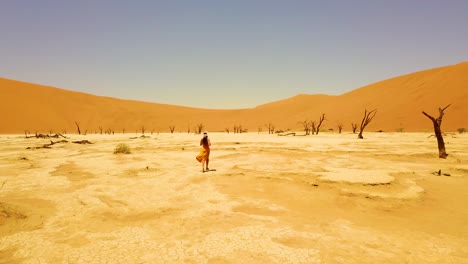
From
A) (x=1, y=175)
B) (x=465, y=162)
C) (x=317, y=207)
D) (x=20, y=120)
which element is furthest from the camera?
(x=20, y=120)

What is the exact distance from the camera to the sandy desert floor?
4641mm

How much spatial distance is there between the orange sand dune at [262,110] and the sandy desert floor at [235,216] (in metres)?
42.3

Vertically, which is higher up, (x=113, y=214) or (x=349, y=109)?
(x=349, y=109)

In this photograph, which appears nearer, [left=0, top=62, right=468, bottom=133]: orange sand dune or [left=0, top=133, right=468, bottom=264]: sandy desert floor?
[left=0, top=133, right=468, bottom=264]: sandy desert floor

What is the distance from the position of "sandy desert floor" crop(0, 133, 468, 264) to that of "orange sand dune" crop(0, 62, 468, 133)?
42.3 metres

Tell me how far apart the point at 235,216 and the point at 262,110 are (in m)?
83.1

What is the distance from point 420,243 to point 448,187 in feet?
15.6

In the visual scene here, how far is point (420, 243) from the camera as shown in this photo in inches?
200

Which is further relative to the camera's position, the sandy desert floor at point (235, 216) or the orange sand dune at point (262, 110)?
the orange sand dune at point (262, 110)

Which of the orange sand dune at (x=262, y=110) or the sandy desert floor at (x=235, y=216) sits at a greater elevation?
the orange sand dune at (x=262, y=110)

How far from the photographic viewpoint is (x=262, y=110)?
8869 centimetres

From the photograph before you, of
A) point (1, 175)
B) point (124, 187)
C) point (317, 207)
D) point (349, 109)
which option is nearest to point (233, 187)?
point (317, 207)

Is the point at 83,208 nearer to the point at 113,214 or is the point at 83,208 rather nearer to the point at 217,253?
the point at 113,214

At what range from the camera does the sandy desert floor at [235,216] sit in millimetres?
4641
